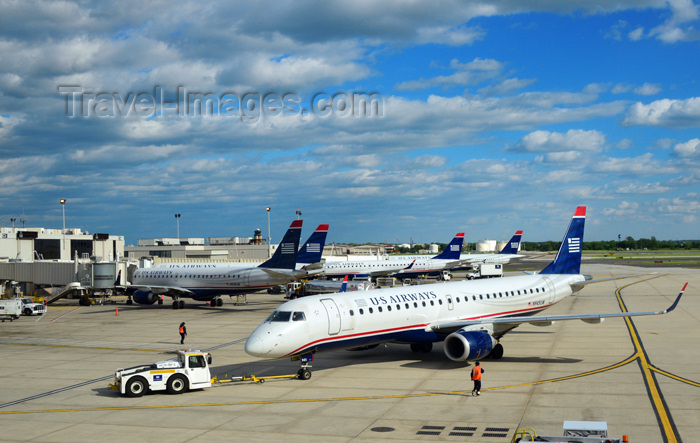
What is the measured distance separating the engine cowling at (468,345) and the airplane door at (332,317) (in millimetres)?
5641

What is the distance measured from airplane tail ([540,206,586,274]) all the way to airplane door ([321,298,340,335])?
1841 cm

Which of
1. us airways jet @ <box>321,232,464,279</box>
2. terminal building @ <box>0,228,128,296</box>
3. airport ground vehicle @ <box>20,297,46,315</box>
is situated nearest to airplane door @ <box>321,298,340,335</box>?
airport ground vehicle @ <box>20,297,46,315</box>

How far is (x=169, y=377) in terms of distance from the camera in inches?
994

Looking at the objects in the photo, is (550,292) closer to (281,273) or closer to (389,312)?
(389,312)

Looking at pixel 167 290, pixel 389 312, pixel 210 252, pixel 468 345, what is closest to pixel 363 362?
pixel 389 312

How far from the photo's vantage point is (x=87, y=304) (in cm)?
7388

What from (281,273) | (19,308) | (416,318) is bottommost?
(19,308)

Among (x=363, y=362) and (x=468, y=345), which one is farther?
(x=363, y=362)

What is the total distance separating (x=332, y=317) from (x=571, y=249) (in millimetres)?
20214

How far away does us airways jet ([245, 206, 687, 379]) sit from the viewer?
2666 cm

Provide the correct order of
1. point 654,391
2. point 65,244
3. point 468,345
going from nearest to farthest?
point 654,391 → point 468,345 → point 65,244

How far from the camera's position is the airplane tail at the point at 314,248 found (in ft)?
207

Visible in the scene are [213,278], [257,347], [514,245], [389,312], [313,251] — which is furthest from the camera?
[514,245]

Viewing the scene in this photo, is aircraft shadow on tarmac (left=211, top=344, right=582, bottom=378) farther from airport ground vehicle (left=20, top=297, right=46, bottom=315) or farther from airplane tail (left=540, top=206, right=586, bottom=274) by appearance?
airport ground vehicle (left=20, top=297, right=46, bottom=315)
